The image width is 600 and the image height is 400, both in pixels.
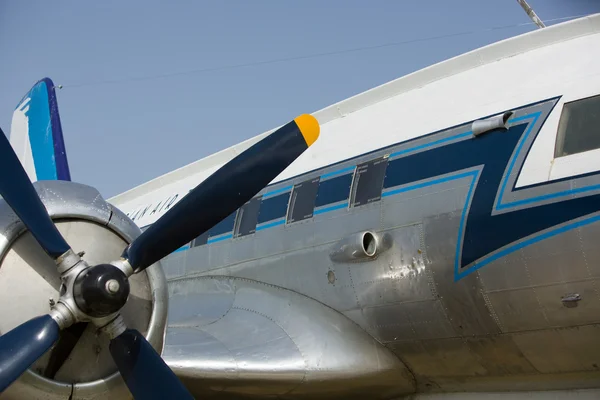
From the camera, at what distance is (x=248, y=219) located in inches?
396

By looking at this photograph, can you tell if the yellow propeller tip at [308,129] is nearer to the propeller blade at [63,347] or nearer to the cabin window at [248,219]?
the propeller blade at [63,347]

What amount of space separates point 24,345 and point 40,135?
557cm

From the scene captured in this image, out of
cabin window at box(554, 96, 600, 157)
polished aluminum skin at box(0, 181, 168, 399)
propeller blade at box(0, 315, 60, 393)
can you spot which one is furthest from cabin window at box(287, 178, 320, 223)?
propeller blade at box(0, 315, 60, 393)

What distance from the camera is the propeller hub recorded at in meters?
5.79

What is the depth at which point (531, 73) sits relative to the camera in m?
7.95

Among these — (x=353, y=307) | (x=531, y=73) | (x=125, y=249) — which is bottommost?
(x=125, y=249)

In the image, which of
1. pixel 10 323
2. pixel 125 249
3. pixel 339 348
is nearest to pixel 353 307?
pixel 339 348

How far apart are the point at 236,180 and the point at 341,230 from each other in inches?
85.8

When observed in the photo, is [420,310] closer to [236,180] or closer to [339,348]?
[339,348]

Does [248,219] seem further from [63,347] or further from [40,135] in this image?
[63,347]

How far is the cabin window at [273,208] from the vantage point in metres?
9.66

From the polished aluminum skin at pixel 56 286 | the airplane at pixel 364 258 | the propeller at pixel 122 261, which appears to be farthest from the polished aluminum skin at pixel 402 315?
the propeller at pixel 122 261

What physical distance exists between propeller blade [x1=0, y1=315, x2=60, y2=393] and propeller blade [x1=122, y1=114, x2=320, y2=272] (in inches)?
47.8

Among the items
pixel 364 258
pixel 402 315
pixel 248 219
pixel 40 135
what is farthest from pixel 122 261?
pixel 40 135
